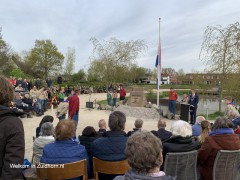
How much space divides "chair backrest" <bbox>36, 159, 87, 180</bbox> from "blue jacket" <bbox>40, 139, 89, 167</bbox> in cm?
10

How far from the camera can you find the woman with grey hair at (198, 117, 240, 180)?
3650mm

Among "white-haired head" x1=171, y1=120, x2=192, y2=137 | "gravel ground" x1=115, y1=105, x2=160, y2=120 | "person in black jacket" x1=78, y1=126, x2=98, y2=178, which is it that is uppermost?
"white-haired head" x1=171, y1=120, x2=192, y2=137

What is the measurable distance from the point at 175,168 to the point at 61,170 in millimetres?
1500

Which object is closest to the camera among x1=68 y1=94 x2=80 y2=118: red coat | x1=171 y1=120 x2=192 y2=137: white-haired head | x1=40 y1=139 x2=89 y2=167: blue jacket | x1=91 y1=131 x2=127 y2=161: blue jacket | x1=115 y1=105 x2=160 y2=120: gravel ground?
x1=40 y1=139 x2=89 y2=167: blue jacket

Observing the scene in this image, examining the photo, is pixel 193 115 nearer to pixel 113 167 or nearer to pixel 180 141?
pixel 180 141

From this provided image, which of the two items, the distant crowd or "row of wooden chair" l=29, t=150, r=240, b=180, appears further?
"row of wooden chair" l=29, t=150, r=240, b=180

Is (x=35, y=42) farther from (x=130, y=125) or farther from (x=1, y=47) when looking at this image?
(x=130, y=125)

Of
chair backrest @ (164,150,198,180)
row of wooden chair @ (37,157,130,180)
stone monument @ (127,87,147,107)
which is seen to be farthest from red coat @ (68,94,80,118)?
stone monument @ (127,87,147,107)

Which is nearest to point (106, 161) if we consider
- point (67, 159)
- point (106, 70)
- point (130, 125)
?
point (67, 159)

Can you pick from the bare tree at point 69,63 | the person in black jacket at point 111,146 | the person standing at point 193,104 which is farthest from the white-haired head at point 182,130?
the bare tree at point 69,63

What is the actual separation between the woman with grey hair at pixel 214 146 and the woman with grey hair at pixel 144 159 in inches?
82.6

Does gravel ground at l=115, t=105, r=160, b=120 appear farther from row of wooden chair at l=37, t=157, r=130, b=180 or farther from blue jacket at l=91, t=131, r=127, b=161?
row of wooden chair at l=37, t=157, r=130, b=180

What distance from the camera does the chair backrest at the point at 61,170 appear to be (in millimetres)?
2936

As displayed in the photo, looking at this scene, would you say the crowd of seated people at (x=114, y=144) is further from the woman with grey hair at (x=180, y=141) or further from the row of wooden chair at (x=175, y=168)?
the row of wooden chair at (x=175, y=168)
